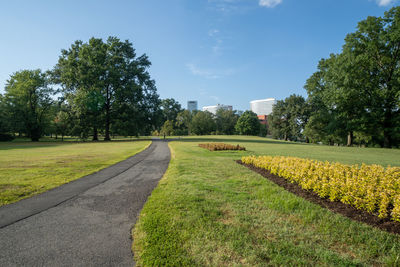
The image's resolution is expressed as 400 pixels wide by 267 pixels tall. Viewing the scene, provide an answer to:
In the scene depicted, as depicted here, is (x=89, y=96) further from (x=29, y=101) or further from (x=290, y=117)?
(x=290, y=117)

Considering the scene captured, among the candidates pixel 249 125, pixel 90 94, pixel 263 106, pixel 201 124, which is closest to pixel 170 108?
pixel 201 124

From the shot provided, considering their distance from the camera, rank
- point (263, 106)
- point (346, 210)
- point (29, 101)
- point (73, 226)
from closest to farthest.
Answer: point (73, 226) < point (346, 210) < point (29, 101) < point (263, 106)

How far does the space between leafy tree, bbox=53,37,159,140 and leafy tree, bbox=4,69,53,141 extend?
7744 millimetres

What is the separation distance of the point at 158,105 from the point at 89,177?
37194 millimetres

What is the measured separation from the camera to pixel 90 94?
3547 centimetres

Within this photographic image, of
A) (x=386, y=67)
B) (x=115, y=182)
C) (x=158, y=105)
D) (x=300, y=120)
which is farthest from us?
(x=300, y=120)

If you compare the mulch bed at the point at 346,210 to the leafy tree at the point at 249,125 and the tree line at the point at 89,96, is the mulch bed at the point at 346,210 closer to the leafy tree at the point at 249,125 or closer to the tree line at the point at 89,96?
the tree line at the point at 89,96

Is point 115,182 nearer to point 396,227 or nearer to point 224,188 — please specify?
point 224,188

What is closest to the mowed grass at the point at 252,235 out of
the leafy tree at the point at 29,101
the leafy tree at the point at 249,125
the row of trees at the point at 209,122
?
the leafy tree at the point at 29,101

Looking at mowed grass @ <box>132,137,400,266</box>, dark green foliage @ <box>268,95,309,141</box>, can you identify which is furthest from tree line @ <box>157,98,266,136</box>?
mowed grass @ <box>132,137,400,266</box>

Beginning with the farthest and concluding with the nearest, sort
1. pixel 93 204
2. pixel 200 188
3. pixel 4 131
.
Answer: pixel 4 131 < pixel 200 188 < pixel 93 204

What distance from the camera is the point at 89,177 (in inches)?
309

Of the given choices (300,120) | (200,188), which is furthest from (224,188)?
(300,120)

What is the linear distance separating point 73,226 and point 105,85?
40655mm
